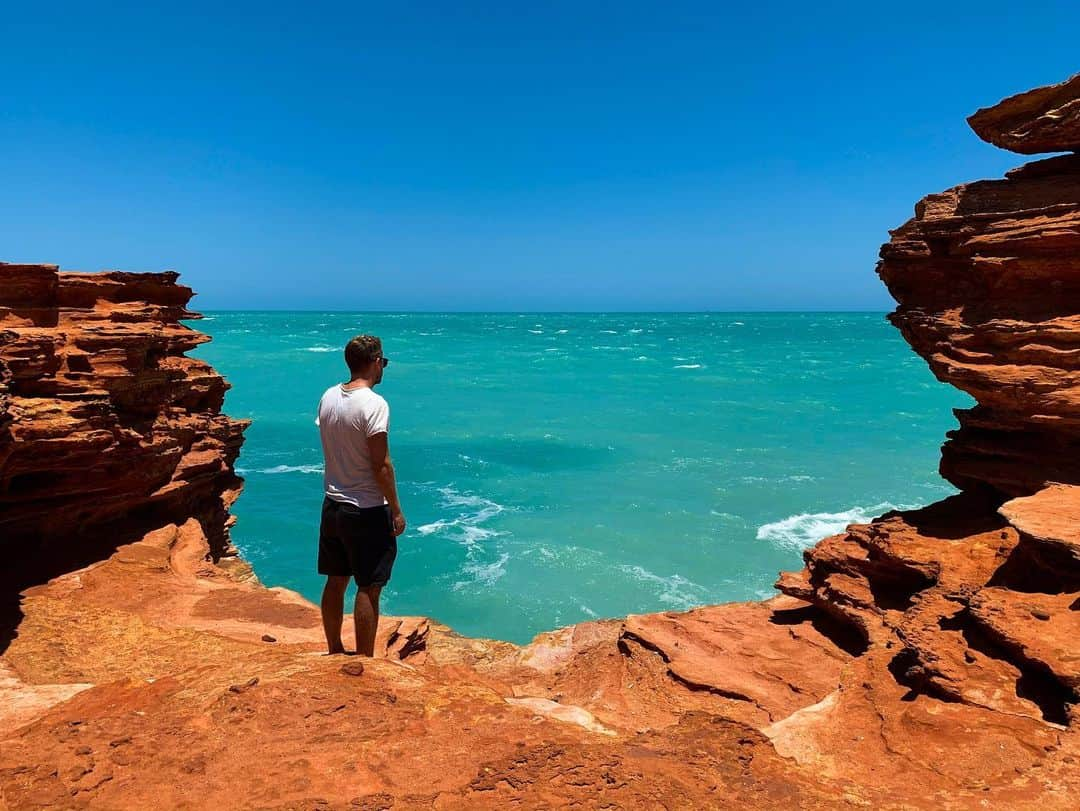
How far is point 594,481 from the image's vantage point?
23.9 m

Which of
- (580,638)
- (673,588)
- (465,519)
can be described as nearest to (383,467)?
(580,638)

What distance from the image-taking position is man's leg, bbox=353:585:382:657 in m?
4.57

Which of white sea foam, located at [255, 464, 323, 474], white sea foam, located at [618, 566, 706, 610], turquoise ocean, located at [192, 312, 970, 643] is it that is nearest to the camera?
white sea foam, located at [618, 566, 706, 610]

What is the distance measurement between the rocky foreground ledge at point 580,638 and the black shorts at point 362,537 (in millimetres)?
606

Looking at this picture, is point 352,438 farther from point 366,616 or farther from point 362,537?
point 366,616

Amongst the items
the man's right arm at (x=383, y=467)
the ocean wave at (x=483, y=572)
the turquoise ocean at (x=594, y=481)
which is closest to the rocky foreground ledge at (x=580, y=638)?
the man's right arm at (x=383, y=467)

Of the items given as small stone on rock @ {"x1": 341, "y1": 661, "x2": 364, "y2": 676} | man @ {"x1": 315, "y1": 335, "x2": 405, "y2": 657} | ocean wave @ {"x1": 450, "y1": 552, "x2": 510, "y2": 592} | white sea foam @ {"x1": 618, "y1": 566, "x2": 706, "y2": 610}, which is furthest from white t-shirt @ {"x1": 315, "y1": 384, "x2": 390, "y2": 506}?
ocean wave @ {"x1": 450, "y1": 552, "x2": 510, "y2": 592}

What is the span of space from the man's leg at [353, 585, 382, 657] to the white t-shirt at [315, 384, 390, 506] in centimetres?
62

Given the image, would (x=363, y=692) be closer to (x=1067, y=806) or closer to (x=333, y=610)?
(x=333, y=610)

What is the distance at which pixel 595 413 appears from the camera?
3828 centimetres

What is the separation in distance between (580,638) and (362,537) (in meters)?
5.81

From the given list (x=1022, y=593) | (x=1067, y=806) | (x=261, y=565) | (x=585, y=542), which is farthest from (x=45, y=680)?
(x=585, y=542)

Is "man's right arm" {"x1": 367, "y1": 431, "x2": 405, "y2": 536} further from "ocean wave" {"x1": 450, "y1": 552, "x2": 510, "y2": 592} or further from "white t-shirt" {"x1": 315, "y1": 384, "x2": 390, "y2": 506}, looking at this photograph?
"ocean wave" {"x1": 450, "y1": 552, "x2": 510, "y2": 592}

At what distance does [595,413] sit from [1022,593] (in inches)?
1303
